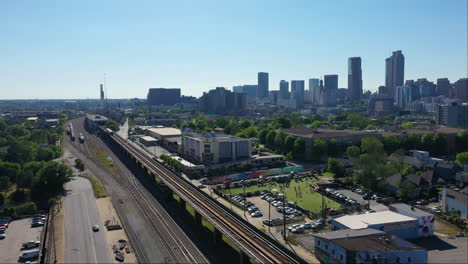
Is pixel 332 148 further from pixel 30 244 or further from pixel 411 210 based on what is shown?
pixel 30 244

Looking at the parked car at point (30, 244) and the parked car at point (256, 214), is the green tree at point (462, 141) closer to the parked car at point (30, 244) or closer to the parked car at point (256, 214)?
the parked car at point (256, 214)

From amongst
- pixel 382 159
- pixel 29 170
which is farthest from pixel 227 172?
pixel 29 170

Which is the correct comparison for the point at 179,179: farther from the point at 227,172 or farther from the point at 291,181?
the point at 291,181

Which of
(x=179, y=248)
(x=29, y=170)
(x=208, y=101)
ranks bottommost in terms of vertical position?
(x=179, y=248)

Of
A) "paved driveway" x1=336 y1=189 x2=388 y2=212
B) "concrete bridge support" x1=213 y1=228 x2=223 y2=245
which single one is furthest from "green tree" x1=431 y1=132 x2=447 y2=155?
"concrete bridge support" x1=213 y1=228 x2=223 y2=245

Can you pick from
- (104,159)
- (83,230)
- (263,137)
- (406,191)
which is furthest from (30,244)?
(263,137)

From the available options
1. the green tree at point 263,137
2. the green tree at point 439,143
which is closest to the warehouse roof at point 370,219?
the green tree at point 439,143
